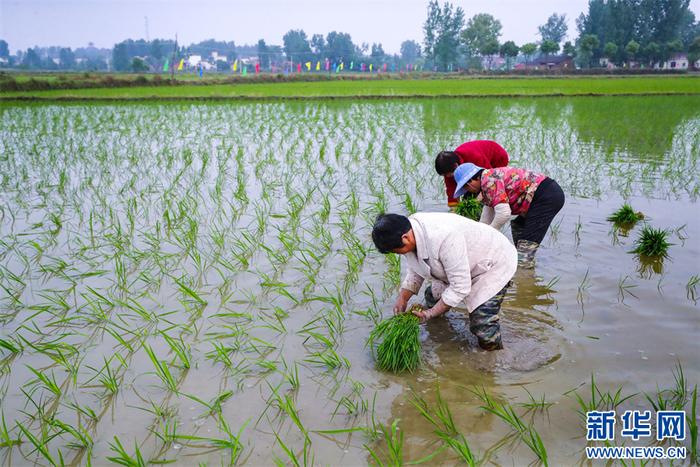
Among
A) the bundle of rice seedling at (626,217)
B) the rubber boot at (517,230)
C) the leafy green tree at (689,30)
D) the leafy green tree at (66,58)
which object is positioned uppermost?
the leafy green tree at (66,58)

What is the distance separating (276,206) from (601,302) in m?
3.29

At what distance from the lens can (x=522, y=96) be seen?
18.8 m

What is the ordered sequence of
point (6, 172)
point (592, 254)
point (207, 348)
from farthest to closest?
point (6, 172) → point (592, 254) → point (207, 348)

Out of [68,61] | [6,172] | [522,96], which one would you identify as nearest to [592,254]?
[6,172]

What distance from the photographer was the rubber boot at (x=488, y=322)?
2643 mm

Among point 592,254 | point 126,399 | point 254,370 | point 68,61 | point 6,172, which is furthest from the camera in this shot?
point 68,61

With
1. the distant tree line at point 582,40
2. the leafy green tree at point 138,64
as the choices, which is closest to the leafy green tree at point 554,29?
the distant tree line at point 582,40

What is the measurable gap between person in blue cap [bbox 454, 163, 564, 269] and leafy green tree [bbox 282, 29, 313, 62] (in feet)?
287

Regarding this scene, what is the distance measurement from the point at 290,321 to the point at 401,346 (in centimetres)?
88

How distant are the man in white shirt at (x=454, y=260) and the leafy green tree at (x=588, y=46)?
5384 cm

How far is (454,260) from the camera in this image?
244 centimetres

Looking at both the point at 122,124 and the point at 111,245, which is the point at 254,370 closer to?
the point at 111,245

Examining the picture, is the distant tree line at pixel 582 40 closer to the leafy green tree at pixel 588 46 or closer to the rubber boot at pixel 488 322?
the leafy green tree at pixel 588 46

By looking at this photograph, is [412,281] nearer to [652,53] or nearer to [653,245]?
[653,245]
